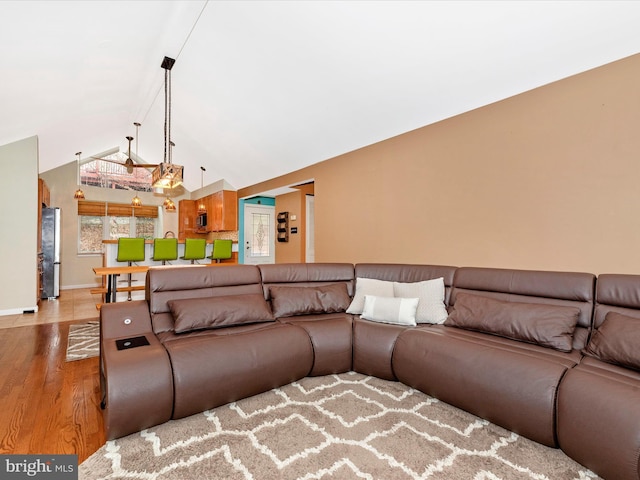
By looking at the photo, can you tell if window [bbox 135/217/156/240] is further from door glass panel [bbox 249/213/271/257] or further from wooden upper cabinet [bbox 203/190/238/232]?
door glass panel [bbox 249/213/271/257]

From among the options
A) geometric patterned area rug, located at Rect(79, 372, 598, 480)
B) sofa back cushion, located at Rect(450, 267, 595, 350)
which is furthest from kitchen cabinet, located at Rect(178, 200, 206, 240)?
sofa back cushion, located at Rect(450, 267, 595, 350)

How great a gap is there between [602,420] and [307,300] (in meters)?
2.04

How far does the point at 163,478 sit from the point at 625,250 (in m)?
3.17

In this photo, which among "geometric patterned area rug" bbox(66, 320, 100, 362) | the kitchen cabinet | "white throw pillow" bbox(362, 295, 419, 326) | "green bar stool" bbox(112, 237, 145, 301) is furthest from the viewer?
the kitchen cabinet

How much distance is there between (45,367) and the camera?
2.65m

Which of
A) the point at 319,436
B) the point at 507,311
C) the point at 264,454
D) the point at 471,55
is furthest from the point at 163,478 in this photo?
the point at 471,55

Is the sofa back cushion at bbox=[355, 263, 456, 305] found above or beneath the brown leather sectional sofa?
above

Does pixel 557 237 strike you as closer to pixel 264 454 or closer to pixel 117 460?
pixel 264 454

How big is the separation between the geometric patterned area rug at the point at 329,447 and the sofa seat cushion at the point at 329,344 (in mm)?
371

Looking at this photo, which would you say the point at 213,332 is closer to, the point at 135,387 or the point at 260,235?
the point at 135,387

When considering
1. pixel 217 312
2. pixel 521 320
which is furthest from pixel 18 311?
pixel 521 320

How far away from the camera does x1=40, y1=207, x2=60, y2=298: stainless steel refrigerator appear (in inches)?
233

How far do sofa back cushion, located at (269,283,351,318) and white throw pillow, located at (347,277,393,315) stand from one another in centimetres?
11

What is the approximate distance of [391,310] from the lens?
2578 millimetres
